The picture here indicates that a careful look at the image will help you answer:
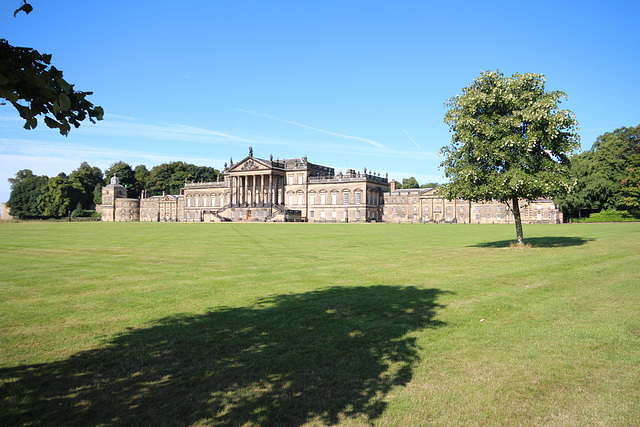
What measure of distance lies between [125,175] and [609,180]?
396ft

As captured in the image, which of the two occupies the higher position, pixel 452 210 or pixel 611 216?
pixel 452 210

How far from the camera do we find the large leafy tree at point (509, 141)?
2070cm

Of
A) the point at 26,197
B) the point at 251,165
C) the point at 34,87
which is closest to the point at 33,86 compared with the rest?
the point at 34,87

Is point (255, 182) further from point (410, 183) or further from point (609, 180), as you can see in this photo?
point (609, 180)

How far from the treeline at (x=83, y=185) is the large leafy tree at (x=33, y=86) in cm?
12088

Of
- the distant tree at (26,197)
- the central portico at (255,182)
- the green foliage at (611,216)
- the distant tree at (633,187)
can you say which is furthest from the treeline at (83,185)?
the distant tree at (633,187)

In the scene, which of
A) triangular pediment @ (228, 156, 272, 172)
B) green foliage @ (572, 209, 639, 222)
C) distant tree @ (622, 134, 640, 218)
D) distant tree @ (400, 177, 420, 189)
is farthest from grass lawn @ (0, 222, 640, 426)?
distant tree @ (400, 177, 420, 189)

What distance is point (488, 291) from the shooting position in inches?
410

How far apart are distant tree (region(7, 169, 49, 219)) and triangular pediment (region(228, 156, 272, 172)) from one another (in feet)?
178

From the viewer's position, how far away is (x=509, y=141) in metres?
20.7

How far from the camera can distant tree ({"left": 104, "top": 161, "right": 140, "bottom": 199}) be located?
128 meters

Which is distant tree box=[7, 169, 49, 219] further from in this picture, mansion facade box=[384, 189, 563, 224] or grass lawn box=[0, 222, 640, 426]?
grass lawn box=[0, 222, 640, 426]

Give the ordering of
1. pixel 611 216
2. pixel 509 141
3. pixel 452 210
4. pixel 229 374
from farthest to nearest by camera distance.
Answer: pixel 452 210 < pixel 611 216 < pixel 509 141 < pixel 229 374

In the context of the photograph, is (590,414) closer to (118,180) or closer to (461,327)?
(461,327)
